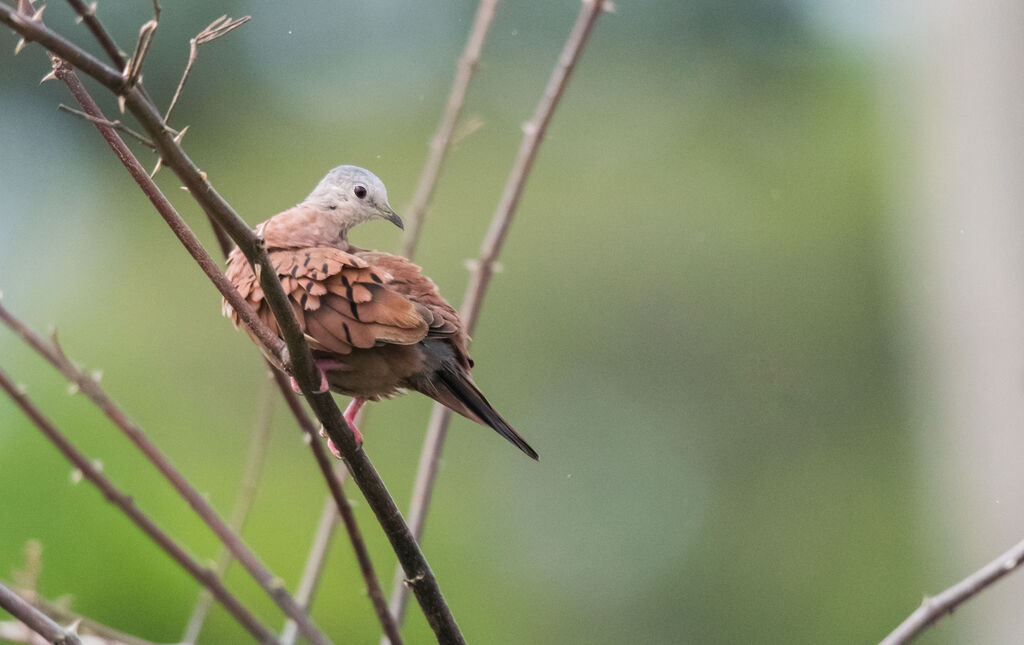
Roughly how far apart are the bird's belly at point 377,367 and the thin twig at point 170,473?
0.62 ft

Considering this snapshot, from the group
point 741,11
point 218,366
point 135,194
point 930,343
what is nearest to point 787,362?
point 930,343

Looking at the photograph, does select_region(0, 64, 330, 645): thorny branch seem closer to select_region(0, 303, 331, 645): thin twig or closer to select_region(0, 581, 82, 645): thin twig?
select_region(0, 303, 331, 645): thin twig

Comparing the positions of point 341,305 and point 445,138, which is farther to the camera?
point 445,138

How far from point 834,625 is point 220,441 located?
1.63 metres

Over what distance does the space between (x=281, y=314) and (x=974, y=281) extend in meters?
1.95

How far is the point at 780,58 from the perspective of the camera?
3.26 m

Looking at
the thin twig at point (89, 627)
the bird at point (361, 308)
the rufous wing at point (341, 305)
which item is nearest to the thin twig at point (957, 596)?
the bird at point (361, 308)

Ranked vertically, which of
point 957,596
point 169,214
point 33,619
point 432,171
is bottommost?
point 957,596

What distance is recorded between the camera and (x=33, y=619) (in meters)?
0.68

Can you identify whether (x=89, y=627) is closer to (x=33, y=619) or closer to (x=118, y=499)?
(x=118, y=499)

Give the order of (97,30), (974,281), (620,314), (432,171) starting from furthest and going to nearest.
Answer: (620,314)
(974,281)
(432,171)
(97,30)

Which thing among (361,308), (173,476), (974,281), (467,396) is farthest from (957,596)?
(974,281)

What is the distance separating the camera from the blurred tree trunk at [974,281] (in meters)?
2.07

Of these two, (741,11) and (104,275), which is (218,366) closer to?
(104,275)
